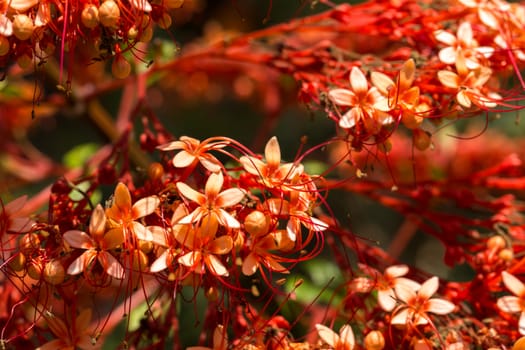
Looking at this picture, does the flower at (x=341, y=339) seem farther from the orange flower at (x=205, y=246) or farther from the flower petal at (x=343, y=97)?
the flower petal at (x=343, y=97)

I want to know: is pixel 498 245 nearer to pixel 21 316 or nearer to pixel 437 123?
pixel 437 123

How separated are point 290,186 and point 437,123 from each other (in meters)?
0.36

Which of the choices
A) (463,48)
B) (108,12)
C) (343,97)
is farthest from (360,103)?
(108,12)

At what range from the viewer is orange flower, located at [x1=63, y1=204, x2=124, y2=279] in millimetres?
1051

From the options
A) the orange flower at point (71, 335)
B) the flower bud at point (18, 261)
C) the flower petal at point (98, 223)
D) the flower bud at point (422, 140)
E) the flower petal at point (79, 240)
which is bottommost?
the orange flower at point (71, 335)

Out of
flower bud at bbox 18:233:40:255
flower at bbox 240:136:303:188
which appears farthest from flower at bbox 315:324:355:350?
flower bud at bbox 18:233:40:255

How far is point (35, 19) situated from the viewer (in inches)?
42.6

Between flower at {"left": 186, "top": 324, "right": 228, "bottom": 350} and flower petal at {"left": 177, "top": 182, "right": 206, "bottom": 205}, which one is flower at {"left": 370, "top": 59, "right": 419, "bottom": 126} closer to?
flower petal at {"left": 177, "top": 182, "right": 206, "bottom": 205}

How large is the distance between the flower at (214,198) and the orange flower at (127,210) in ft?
0.18

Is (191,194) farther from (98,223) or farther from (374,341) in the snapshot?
(374,341)

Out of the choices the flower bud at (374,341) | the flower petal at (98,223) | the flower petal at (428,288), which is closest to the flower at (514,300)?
the flower petal at (428,288)

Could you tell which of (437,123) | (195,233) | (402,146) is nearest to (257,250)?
(195,233)

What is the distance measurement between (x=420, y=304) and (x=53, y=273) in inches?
25.0

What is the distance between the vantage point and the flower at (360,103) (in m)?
1.18
